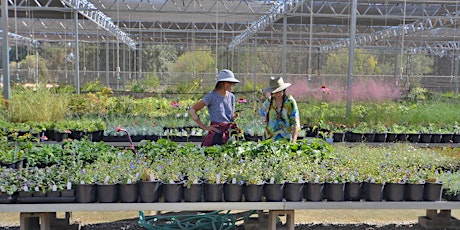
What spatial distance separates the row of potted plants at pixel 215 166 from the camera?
9.77 feet

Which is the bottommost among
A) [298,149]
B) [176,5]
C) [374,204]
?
[374,204]

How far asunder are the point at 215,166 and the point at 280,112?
111 centimetres

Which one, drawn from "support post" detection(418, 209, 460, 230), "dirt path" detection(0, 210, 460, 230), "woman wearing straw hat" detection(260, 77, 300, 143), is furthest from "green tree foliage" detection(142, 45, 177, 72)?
"support post" detection(418, 209, 460, 230)

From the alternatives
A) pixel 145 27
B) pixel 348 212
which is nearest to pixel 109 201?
pixel 348 212

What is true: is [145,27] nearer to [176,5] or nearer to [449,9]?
[176,5]

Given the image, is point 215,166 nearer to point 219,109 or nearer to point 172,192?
point 172,192

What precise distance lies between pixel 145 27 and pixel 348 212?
13089mm

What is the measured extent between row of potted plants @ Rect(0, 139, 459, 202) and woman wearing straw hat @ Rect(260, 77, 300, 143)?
0.77 feet

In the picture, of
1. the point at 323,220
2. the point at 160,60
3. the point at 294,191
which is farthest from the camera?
the point at 160,60

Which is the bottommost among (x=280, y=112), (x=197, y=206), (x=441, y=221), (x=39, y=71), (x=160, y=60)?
(x=441, y=221)

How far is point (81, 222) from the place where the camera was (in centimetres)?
408

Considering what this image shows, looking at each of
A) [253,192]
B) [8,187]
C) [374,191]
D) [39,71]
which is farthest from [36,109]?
[39,71]

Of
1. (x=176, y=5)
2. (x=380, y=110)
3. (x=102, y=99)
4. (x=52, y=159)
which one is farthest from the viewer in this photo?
(x=176, y=5)

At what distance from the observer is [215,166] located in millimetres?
3143
